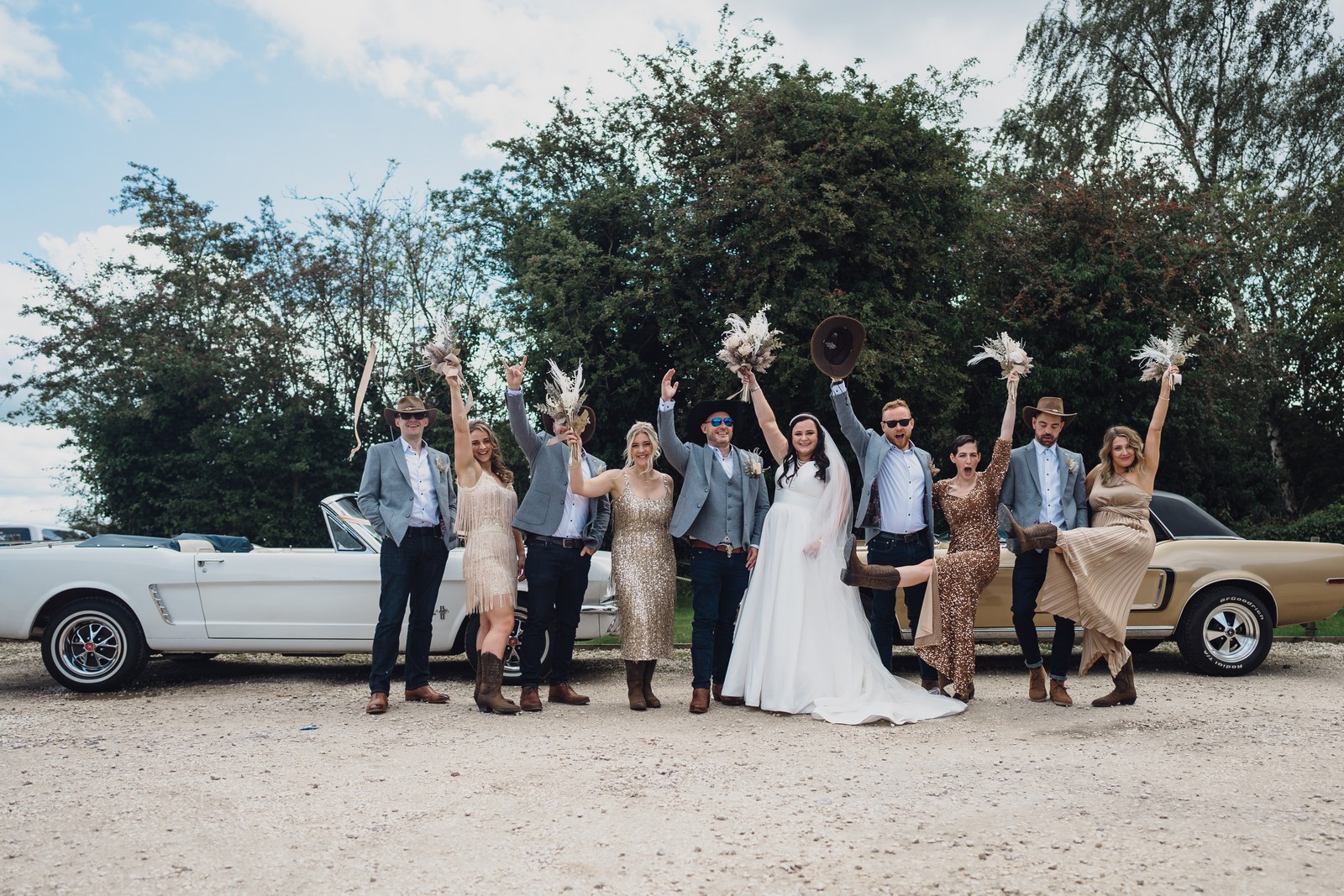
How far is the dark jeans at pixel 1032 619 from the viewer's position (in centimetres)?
742

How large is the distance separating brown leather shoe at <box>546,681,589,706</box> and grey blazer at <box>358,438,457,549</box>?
1.28m

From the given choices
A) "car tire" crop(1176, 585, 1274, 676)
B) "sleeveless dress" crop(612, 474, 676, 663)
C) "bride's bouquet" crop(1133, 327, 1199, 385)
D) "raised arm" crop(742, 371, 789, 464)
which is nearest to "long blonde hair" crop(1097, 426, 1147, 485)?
"bride's bouquet" crop(1133, 327, 1199, 385)

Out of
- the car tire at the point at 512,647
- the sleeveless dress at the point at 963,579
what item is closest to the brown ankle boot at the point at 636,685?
the car tire at the point at 512,647

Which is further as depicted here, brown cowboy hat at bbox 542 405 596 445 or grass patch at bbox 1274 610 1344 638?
grass patch at bbox 1274 610 1344 638

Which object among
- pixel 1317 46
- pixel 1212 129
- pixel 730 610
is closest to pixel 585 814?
pixel 730 610

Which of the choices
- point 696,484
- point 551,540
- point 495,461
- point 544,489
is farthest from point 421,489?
point 696,484

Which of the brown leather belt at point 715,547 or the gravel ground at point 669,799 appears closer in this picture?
the gravel ground at point 669,799

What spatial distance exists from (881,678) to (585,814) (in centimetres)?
311

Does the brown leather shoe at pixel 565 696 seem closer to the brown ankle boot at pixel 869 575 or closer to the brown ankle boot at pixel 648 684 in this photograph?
the brown ankle boot at pixel 648 684

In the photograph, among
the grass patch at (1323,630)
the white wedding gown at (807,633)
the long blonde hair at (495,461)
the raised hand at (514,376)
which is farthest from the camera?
the grass patch at (1323,630)

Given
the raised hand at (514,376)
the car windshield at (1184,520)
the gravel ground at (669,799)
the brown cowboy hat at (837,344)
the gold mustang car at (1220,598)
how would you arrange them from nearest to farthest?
the gravel ground at (669,799), the raised hand at (514,376), the brown cowboy hat at (837,344), the gold mustang car at (1220,598), the car windshield at (1184,520)

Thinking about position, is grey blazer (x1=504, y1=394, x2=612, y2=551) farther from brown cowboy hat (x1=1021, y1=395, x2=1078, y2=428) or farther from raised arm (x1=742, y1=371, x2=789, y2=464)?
brown cowboy hat (x1=1021, y1=395, x2=1078, y2=428)

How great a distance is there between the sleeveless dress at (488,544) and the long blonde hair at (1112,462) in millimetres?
4323

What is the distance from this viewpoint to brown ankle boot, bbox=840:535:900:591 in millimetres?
7082
